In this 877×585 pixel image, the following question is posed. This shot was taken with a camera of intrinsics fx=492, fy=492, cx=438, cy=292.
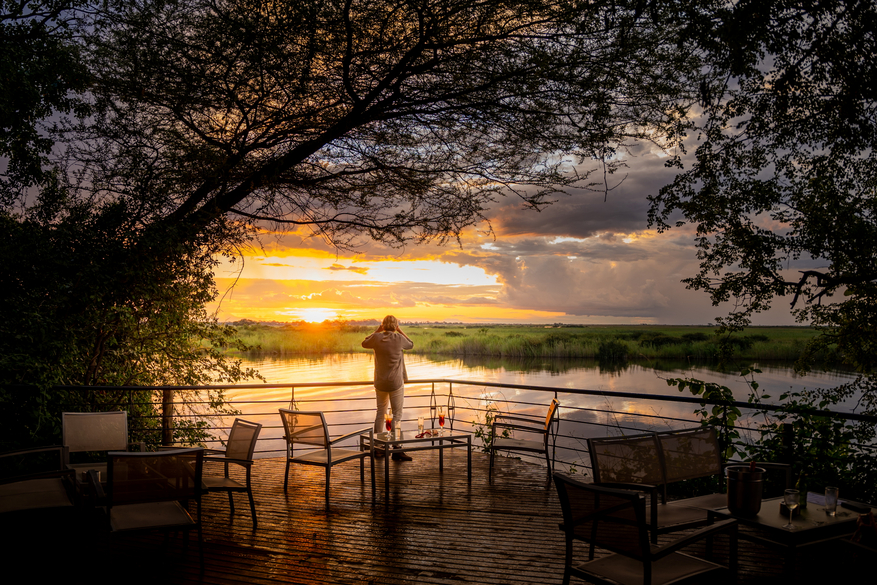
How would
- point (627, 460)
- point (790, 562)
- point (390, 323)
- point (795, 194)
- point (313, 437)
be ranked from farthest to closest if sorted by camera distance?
point (795, 194) < point (390, 323) < point (313, 437) < point (627, 460) < point (790, 562)

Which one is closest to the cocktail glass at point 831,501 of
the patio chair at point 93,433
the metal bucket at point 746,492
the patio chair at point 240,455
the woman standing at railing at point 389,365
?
the metal bucket at point 746,492

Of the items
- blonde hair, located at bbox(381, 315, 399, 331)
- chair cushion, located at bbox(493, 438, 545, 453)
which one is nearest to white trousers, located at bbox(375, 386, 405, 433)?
blonde hair, located at bbox(381, 315, 399, 331)

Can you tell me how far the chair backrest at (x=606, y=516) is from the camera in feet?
7.00

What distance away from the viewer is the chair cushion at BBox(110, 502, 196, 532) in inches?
111

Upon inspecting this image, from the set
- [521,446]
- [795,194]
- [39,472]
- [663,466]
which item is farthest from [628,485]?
[795,194]

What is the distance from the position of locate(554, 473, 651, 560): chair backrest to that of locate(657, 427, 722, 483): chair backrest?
1.28 metres

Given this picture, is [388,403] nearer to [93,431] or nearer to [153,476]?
[93,431]

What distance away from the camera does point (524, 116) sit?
4.68 metres

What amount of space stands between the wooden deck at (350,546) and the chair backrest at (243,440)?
573mm

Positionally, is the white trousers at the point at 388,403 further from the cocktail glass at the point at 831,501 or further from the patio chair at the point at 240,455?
the cocktail glass at the point at 831,501

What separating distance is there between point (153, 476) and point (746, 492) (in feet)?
11.1

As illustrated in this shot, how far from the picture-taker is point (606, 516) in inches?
89.0

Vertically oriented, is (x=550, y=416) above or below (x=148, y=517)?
above

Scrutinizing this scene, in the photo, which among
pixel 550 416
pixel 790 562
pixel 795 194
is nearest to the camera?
pixel 790 562
